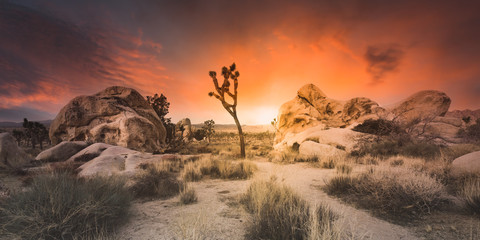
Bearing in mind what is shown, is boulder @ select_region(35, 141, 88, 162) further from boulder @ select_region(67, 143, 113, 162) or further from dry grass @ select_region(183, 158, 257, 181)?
dry grass @ select_region(183, 158, 257, 181)

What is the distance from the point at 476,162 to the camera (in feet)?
16.7

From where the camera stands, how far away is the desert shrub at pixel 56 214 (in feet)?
8.32

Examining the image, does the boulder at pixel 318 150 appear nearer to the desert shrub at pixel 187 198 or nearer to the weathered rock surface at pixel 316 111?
the weathered rock surface at pixel 316 111

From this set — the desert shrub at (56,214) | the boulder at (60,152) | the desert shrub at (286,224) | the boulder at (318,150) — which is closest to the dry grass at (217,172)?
the desert shrub at (56,214)

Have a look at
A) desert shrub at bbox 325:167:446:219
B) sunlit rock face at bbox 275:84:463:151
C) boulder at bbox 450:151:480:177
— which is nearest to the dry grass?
desert shrub at bbox 325:167:446:219

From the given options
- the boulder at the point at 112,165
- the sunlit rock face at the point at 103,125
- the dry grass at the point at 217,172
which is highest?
the sunlit rock face at the point at 103,125

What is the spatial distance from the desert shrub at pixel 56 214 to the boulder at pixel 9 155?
824cm

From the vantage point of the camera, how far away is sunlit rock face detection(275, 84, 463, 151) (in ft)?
50.9

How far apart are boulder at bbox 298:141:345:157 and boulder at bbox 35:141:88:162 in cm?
1515

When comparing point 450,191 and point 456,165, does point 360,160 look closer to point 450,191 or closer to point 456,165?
point 456,165

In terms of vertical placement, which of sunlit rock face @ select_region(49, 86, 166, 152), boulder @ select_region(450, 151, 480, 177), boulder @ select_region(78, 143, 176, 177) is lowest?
boulder @ select_region(78, 143, 176, 177)

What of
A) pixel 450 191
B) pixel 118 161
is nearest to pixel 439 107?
pixel 450 191

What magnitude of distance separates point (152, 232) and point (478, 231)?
507 centimetres

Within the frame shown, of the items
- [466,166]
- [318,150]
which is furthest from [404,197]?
[318,150]
